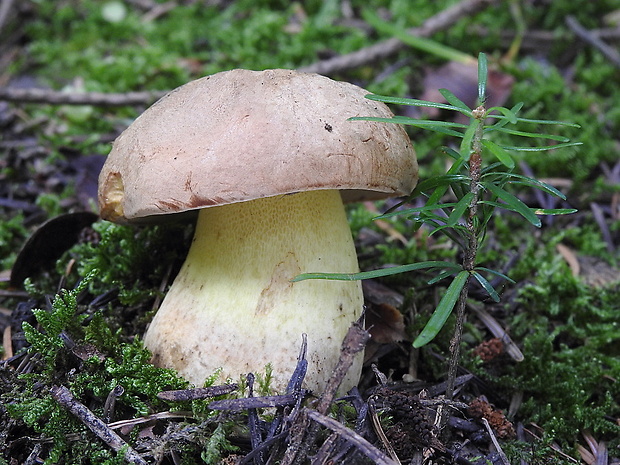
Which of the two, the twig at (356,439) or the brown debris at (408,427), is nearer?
the twig at (356,439)

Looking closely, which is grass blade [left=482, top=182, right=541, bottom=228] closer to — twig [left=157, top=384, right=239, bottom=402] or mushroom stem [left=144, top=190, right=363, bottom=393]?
mushroom stem [left=144, top=190, right=363, bottom=393]

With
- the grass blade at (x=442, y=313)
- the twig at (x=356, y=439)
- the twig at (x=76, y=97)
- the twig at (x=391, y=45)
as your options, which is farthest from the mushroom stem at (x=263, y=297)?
the twig at (x=391, y=45)

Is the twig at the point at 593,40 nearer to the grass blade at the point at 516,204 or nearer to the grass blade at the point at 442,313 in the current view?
the grass blade at the point at 516,204

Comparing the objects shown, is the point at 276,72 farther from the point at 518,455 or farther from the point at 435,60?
the point at 435,60

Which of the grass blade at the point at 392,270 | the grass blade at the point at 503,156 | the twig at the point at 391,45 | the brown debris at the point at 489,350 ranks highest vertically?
the grass blade at the point at 503,156

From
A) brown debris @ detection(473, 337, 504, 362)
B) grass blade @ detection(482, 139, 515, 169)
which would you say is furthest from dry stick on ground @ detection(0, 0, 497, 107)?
grass blade @ detection(482, 139, 515, 169)

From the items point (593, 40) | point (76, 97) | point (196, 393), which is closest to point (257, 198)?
point (196, 393)
